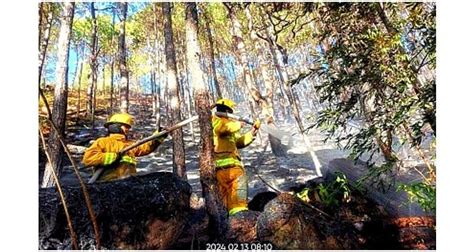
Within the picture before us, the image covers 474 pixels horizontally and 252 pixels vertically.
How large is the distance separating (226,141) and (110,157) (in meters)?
1.19

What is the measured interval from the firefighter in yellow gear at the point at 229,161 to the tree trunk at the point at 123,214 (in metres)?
0.57

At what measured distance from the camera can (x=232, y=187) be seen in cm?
383

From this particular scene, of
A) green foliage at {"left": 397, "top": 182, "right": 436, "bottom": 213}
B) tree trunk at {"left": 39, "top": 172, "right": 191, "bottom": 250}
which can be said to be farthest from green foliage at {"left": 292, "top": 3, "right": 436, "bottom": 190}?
tree trunk at {"left": 39, "top": 172, "right": 191, "bottom": 250}

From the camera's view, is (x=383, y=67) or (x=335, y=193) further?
(x=335, y=193)

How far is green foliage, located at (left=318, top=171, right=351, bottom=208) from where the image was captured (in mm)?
3949

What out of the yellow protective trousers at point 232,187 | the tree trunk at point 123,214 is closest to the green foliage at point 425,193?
the yellow protective trousers at point 232,187

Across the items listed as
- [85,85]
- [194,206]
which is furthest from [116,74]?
[194,206]

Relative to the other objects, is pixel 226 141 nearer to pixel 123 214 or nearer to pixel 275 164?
pixel 123 214

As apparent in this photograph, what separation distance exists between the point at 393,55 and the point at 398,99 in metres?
0.39

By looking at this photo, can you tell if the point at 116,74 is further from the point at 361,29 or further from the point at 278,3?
the point at 361,29

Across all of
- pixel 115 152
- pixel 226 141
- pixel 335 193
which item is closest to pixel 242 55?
pixel 226 141

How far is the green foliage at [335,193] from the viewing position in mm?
3949

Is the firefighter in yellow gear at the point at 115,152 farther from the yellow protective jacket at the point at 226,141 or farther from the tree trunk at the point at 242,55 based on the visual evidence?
the tree trunk at the point at 242,55

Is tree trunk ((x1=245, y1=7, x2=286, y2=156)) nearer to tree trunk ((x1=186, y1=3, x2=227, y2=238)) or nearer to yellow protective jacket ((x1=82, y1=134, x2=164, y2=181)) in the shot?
tree trunk ((x1=186, y1=3, x2=227, y2=238))
